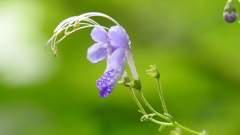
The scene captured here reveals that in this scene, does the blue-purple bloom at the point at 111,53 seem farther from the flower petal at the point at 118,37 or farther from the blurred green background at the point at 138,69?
the blurred green background at the point at 138,69

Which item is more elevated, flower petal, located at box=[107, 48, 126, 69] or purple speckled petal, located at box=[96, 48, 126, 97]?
flower petal, located at box=[107, 48, 126, 69]

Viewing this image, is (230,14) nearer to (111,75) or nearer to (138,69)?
(111,75)

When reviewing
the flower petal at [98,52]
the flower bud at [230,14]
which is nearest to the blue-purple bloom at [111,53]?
the flower petal at [98,52]

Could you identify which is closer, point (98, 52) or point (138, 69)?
point (98, 52)

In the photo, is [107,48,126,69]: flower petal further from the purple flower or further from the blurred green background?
the blurred green background

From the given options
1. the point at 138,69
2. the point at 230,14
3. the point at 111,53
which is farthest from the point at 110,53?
the point at 138,69

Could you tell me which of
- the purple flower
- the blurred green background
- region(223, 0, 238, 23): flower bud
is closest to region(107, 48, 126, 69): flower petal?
the purple flower

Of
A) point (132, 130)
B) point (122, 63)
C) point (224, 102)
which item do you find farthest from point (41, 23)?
point (122, 63)
